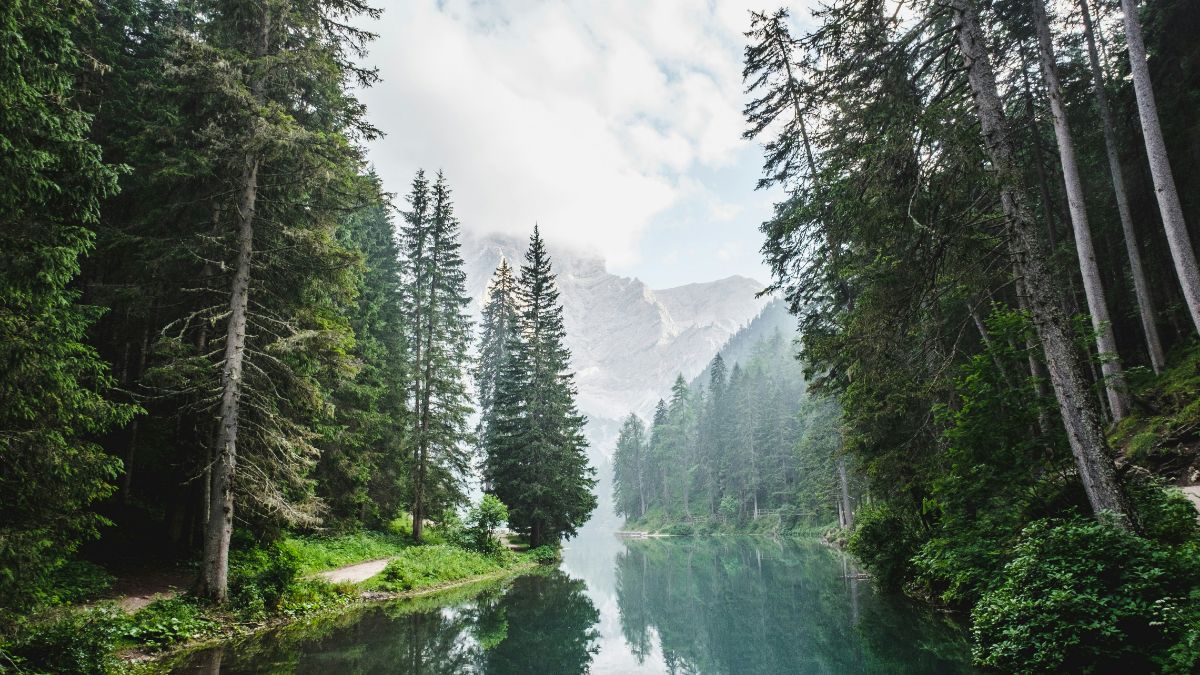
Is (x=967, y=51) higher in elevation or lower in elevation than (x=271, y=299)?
higher

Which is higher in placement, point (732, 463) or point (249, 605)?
point (732, 463)

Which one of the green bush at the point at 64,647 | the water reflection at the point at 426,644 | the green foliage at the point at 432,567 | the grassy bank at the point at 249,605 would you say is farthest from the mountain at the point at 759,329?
the green bush at the point at 64,647

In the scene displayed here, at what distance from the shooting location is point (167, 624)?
31.9 ft

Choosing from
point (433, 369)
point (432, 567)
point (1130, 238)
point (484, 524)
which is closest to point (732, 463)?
point (484, 524)

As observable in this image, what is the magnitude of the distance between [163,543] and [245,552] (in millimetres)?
2395

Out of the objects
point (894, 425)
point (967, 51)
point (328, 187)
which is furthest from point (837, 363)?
point (328, 187)

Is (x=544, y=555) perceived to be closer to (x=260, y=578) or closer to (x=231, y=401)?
(x=260, y=578)

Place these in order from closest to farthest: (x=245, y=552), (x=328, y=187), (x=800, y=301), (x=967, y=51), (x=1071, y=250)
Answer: (x=967, y=51), (x=328, y=187), (x=245, y=552), (x=1071, y=250), (x=800, y=301)

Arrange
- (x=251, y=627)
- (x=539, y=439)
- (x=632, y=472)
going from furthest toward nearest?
(x=632, y=472) < (x=539, y=439) < (x=251, y=627)

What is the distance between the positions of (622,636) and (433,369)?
1712cm

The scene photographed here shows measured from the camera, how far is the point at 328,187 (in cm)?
1370

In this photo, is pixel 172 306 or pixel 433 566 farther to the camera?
pixel 433 566

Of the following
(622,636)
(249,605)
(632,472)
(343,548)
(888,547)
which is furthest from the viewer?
(632,472)

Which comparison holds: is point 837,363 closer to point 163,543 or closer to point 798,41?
point 798,41
